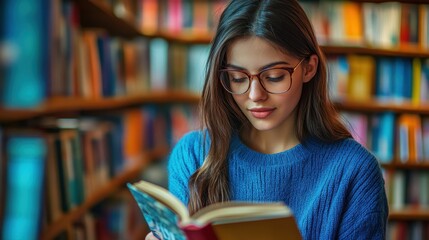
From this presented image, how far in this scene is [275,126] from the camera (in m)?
1.37

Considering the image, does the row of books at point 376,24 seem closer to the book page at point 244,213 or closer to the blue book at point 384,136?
the blue book at point 384,136

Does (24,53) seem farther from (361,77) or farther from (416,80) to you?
(416,80)

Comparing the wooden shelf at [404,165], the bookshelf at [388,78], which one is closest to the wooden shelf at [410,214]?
the bookshelf at [388,78]

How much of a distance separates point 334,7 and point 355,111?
0.61 m

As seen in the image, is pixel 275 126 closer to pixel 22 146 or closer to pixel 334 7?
pixel 22 146

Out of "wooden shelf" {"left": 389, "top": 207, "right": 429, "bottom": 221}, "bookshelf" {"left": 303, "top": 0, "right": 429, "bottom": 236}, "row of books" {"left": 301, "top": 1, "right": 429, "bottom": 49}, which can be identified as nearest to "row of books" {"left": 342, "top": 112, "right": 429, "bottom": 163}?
"bookshelf" {"left": 303, "top": 0, "right": 429, "bottom": 236}

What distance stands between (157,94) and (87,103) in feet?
5.29

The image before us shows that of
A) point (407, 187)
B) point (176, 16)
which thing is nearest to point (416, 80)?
point (407, 187)

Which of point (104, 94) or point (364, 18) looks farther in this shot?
point (364, 18)


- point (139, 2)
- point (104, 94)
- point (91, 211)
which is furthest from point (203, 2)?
point (91, 211)

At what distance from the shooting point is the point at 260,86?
130 cm

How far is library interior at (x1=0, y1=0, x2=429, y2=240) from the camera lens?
5.99 ft

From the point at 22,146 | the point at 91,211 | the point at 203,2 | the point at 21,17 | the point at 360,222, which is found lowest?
the point at 91,211

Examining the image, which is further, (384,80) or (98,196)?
(384,80)
